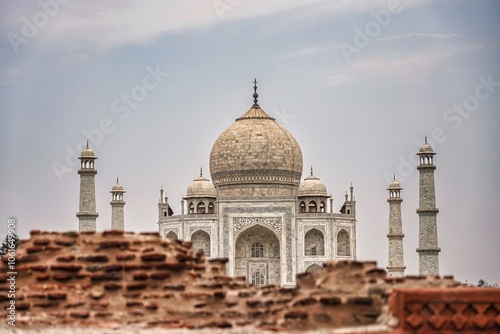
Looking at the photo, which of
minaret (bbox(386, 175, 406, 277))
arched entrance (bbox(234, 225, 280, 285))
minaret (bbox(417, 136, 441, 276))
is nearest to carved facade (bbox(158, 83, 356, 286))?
arched entrance (bbox(234, 225, 280, 285))

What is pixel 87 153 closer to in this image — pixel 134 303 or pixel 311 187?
pixel 311 187

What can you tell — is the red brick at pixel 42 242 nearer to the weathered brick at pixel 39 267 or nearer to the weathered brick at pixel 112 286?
the weathered brick at pixel 39 267

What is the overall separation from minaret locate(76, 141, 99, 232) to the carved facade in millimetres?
3067

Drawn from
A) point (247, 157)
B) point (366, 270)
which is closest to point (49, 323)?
point (366, 270)

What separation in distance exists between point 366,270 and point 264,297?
0.96 m

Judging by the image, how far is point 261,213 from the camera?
48656mm

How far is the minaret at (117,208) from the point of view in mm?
51500

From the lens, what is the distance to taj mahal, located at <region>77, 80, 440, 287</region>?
4794cm

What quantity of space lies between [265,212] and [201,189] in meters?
3.35

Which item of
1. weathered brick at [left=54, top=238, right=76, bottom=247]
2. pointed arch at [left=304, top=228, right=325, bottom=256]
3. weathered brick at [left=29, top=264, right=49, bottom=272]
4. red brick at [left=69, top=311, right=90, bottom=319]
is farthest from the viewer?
pointed arch at [left=304, top=228, right=325, bottom=256]

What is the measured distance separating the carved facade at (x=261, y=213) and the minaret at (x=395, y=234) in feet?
5.78

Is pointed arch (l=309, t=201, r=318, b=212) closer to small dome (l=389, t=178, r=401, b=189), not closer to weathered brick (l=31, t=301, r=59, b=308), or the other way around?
small dome (l=389, t=178, r=401, b=189)

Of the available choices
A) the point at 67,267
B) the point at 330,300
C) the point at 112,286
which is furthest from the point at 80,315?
the point at 330,300

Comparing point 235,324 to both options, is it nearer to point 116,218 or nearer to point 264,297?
point 264,297
